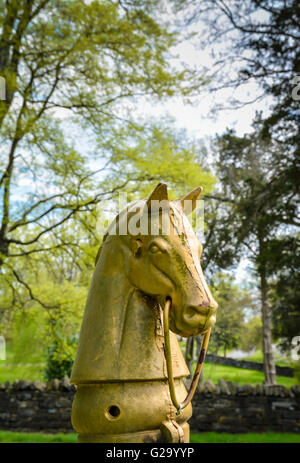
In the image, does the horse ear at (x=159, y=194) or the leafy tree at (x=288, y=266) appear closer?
the horse ear at (x=159, y=194)

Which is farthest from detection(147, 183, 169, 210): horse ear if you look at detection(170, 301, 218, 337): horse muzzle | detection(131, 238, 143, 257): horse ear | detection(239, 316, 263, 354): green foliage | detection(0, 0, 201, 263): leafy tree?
detection(239, 316, 263, 354): green foliage

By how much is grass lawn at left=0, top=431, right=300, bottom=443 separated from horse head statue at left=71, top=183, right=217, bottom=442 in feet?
18.2

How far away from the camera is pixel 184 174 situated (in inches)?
286

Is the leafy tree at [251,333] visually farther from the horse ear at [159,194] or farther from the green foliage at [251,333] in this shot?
the horse ear at [159,194]

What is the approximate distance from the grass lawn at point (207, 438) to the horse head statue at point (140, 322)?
18.2ft

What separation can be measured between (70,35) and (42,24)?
21.9 inches

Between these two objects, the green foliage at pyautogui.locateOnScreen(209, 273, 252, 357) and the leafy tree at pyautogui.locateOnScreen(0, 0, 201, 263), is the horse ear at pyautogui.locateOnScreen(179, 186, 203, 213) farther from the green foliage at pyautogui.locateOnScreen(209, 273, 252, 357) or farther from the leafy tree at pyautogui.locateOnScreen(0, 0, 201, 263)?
the green foliage at pyautogui.locateOnScreen(209, 273, 252, 357)

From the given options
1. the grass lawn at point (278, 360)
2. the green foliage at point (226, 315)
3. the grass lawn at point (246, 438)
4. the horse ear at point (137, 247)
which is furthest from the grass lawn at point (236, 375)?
the horse ear at point (137, 247)

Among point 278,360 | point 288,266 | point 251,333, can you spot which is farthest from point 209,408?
point 251,333

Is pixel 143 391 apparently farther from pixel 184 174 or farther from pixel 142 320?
pixel 184 174

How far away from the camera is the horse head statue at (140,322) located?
1.57 metres

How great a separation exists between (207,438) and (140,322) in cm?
609

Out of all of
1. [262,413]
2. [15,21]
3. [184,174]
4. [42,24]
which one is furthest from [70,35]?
[262,413]

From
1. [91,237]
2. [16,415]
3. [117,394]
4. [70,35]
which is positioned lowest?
[16,415]
